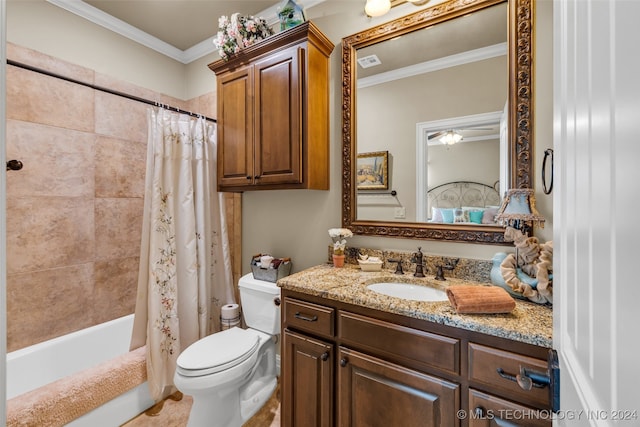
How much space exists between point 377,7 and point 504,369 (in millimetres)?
1815

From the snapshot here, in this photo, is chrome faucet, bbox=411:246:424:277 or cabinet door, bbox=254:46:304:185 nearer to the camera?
chrome faucet, bbox=411:246:424:277

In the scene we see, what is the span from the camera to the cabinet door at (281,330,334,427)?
123 centimetres

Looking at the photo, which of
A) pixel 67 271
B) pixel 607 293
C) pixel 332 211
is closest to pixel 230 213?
pixel 332 211

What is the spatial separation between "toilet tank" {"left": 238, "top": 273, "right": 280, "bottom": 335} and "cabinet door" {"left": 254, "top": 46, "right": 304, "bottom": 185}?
0.66 meters

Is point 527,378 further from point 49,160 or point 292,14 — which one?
point 49,160

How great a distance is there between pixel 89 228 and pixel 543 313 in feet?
9.05

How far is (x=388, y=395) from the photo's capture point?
1075 millimetres

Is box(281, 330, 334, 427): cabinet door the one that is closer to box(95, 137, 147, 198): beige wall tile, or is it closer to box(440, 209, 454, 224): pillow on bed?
box(440, 209, 454, 224): pillow on bed

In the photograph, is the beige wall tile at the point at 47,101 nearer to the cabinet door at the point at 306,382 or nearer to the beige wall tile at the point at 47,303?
the beige wall tile at the point at 47,303

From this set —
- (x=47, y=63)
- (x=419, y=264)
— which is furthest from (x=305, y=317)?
(x=47, y=63)

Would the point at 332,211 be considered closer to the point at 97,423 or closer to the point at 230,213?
the point at 230,213

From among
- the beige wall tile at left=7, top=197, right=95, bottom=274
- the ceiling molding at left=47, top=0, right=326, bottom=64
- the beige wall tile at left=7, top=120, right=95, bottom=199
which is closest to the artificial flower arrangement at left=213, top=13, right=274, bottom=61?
the ceiling molding at left=47, top=0, right=326, bottom=64

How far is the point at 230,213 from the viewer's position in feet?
7.59

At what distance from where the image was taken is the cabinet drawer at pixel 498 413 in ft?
2.69
